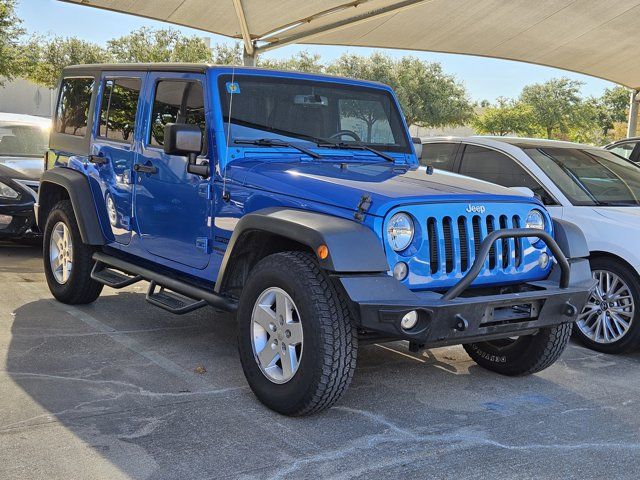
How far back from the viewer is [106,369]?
194 inches

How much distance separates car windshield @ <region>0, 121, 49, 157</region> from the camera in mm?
9852

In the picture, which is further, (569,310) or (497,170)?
(497,170)

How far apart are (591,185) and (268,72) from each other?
122 inches

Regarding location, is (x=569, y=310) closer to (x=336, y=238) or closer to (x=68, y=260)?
(x=336, y=238)

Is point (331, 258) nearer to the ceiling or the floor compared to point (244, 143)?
nearer to the floor

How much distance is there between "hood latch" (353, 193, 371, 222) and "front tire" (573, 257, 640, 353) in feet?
8.93

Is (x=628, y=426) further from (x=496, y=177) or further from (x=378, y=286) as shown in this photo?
(x=496, y=177)

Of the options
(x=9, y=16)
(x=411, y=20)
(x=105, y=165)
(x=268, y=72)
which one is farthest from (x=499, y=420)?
(x=9, y=16)

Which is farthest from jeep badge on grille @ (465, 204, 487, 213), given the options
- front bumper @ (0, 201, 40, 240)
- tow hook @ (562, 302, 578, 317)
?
front bumper @ (0, 201, 40, 240)

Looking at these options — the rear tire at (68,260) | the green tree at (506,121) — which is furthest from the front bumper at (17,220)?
the green tree at (506,121)

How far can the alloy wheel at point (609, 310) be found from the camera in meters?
5.87

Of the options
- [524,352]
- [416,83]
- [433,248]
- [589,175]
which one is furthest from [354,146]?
[416,83]

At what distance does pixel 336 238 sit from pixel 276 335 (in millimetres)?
737

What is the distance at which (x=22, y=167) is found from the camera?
9258 millimetres
